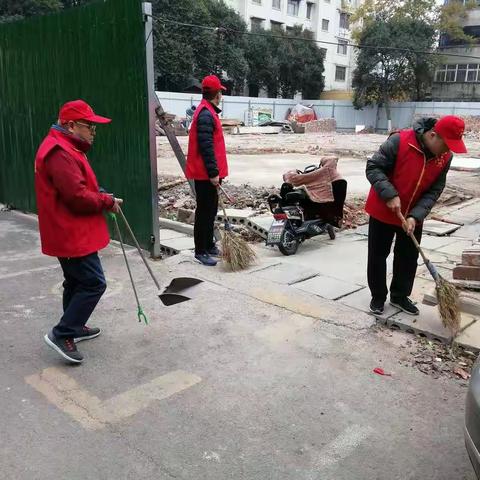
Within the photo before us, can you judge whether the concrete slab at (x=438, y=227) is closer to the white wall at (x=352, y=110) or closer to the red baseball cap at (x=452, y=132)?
the red baseball cap at (x=452, y=132)

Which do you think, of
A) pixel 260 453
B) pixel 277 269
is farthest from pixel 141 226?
pixel 260 453

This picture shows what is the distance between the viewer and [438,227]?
25.3ft

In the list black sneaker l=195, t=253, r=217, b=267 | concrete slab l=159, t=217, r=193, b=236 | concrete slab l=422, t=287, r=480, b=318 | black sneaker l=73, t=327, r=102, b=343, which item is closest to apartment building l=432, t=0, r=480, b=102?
concrete slab l=159, t=217, r=193, b=236

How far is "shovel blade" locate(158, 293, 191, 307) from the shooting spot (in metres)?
4.32

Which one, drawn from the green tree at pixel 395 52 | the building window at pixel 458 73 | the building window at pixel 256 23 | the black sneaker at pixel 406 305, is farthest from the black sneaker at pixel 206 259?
the building window at pixel 458 73

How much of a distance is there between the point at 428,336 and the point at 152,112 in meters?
3.52

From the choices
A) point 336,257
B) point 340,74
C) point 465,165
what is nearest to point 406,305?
point 336,257

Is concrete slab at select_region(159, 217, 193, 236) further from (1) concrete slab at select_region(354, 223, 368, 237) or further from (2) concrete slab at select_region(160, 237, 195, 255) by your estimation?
(1) concrete slab at select_region(354, 223, 368, 237)

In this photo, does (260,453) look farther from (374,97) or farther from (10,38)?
(374,97)

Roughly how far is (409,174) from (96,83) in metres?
Result: 3.91

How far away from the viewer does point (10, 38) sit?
742 cm

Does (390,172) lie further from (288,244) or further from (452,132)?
(288,244)

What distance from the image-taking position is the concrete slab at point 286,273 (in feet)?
17.1

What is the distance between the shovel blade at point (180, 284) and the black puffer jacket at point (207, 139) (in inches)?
49.6
